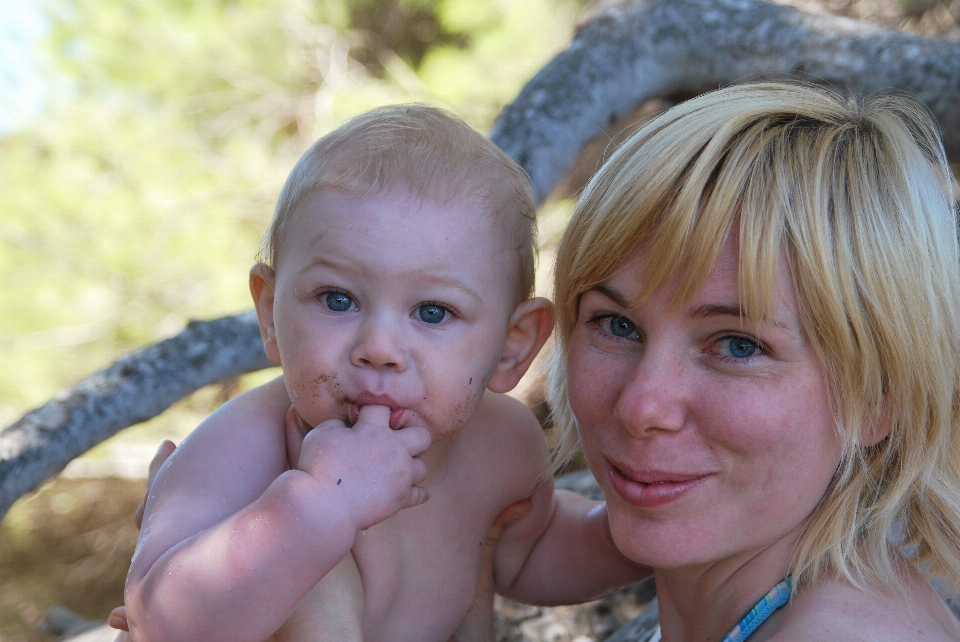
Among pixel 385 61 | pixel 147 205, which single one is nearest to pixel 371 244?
pixel 147 205

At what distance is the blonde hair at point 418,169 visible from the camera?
142cm

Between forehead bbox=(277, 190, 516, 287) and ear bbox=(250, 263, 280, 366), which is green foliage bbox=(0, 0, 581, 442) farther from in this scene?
forehead bbox=(277, 190, 516, 287)

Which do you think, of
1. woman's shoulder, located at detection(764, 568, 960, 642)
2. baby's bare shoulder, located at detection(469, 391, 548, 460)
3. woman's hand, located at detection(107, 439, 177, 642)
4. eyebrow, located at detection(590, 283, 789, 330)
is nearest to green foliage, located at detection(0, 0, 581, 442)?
woman's hand, located at detection(107, 439, 177, 642)

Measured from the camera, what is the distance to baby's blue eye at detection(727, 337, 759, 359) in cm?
122

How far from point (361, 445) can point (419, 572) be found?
17.1 inches

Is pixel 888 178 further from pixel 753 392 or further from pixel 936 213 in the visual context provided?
pixel 753 392

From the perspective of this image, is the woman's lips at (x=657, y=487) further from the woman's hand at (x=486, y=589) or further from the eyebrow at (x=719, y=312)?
the woman's hand at (x=486, y=589)

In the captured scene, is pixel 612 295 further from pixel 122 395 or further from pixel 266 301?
pixel 122 395

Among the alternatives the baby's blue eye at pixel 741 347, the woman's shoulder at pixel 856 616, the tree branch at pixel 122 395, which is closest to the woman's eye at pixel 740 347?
the baby's blue eye at pixel 741 347

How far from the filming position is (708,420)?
1.22m

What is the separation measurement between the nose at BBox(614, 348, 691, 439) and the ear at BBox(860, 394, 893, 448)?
29 centimetres

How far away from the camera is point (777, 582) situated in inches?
53.1

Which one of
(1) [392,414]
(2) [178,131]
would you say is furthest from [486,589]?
(2) [178,131]

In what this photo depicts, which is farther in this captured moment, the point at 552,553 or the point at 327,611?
the point at 552,553
